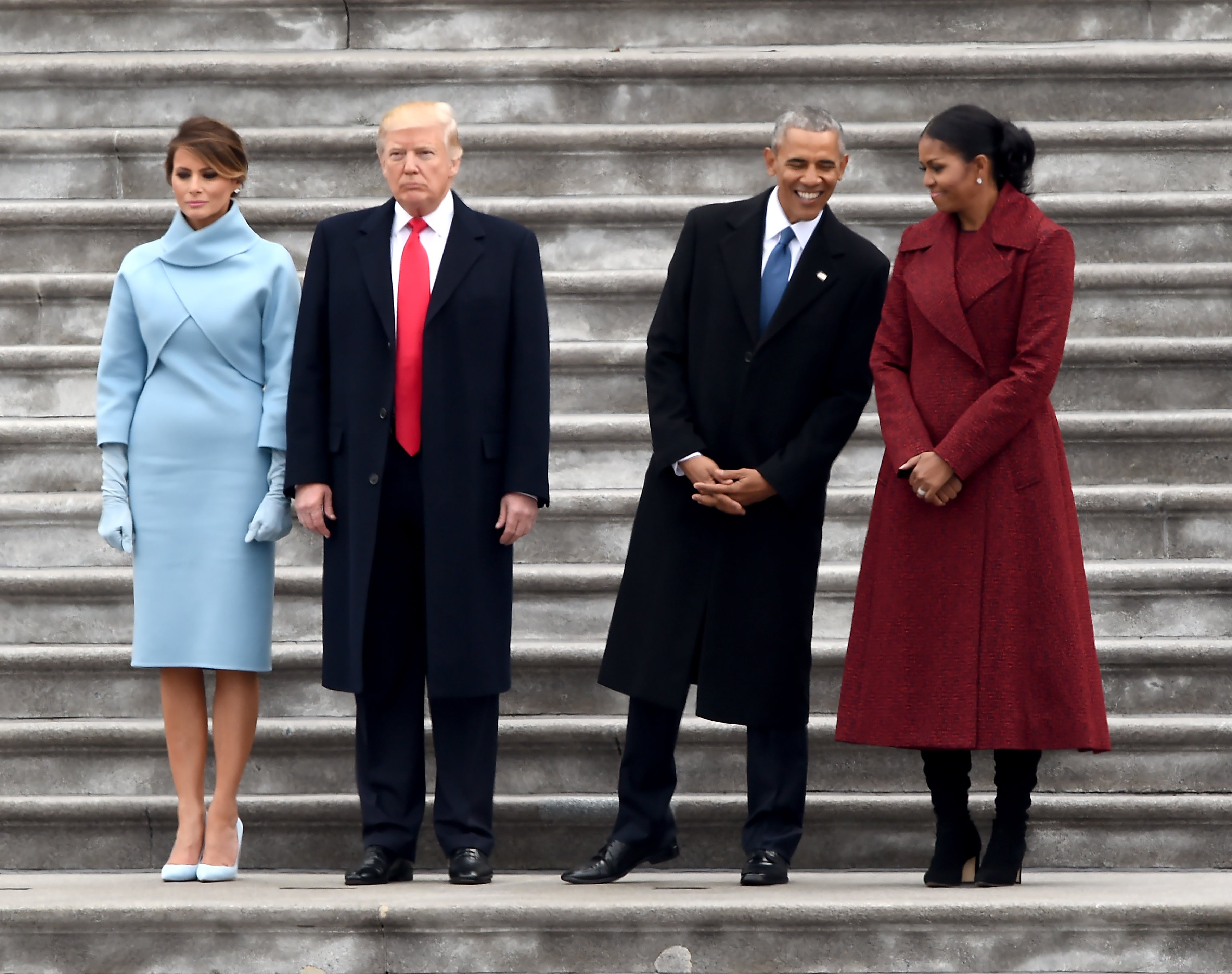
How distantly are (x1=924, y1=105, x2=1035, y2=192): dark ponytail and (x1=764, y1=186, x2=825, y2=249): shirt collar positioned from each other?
34cm

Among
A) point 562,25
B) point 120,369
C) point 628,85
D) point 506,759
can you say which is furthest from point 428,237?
point 562,25

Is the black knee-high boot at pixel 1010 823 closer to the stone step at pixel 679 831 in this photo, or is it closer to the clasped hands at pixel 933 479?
the stone step at pixel 679 831

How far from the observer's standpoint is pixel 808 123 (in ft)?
12.2

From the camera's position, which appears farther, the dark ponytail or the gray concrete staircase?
the gray concrete staircase

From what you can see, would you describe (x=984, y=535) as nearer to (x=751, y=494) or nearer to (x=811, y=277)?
(x=751, y=494)

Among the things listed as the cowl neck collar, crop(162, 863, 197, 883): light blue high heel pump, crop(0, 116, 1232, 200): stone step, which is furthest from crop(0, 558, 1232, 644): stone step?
crop(0, 116, 1232, 200): stone step

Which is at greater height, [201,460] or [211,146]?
[211,146]

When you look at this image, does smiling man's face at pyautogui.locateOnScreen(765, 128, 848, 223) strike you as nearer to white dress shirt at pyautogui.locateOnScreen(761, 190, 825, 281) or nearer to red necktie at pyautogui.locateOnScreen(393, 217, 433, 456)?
white dress shirt at pyautogui.locateOnScreen(761, 190, 825, 281)

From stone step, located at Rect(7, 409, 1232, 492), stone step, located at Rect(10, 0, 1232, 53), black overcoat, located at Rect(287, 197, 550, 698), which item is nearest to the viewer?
black overcoat, located at Rect(287, 197, 550, 698)

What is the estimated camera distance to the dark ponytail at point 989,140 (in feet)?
11.9

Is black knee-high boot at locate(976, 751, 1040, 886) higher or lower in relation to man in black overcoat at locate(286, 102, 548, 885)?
lower

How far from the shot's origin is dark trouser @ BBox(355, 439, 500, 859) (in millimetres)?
3768

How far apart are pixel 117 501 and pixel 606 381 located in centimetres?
164

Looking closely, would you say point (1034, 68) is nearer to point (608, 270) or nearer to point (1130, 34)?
point (1130, 34)
